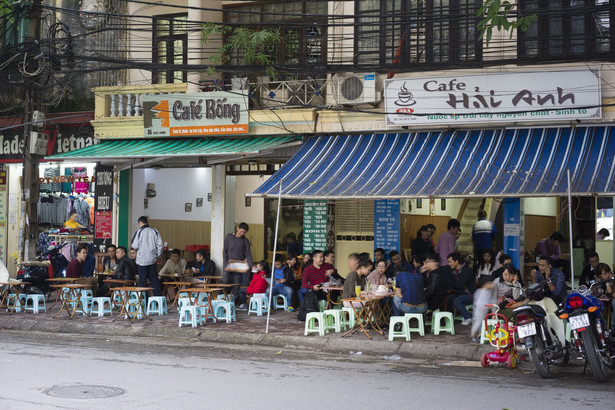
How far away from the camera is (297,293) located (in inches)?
653

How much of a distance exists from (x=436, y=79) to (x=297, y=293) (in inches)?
214

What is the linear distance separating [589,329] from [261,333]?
19.9 ft

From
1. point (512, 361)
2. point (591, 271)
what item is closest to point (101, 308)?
point (512, 361)

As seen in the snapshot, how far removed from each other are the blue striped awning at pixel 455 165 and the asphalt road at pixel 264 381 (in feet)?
10.6

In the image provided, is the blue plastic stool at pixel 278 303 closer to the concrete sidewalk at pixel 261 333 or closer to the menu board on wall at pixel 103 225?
the concrete sidewalk at pixel 261 333

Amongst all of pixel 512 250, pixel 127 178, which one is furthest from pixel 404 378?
pixel 127 178

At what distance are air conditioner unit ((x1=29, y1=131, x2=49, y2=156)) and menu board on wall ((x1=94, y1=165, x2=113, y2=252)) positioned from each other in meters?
1.87

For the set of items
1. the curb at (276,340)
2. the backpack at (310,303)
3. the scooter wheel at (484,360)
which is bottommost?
the curb at (276,340)

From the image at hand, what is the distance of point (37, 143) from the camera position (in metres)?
17.3

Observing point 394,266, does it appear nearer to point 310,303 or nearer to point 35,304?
point 310,303

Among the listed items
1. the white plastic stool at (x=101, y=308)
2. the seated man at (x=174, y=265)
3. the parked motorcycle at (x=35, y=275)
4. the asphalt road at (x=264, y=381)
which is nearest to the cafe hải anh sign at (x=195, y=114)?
the seated man at (x=174, y=265)

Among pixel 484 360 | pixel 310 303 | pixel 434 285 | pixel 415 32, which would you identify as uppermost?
pixel 415 32

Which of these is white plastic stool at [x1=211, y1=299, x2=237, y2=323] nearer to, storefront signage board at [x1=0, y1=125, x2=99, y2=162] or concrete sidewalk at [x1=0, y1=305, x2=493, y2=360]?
concrete sidewalk at [x1=0, y1=305, x2=493, y2=360]

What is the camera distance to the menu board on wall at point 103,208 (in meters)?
19.2
